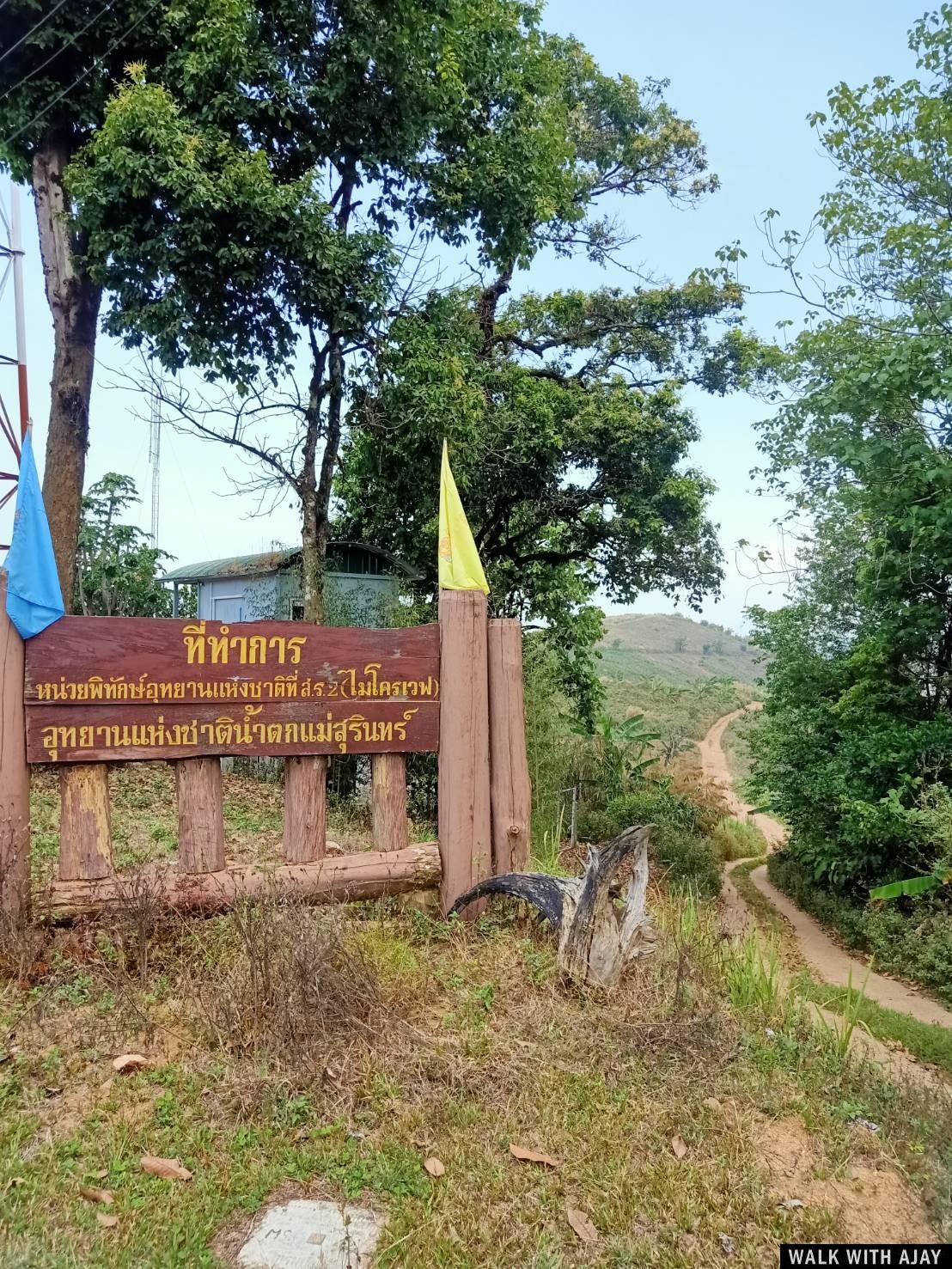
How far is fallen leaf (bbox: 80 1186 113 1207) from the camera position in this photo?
9.21 ft

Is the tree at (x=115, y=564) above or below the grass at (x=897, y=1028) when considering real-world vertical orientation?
above

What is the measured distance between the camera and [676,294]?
15125 mm

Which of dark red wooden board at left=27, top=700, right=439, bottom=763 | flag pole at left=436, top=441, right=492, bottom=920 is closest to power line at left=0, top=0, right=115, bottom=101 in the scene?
flag pole at left=436, top=441, right=492, bottom=920

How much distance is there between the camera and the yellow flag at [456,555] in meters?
5.61

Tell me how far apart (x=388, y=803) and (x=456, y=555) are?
1668 millimetres

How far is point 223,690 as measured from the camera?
500cm

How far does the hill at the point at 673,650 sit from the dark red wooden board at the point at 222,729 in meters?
45.4

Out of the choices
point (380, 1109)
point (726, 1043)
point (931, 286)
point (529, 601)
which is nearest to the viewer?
point (380, 1109)

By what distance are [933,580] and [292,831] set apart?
10.8 m

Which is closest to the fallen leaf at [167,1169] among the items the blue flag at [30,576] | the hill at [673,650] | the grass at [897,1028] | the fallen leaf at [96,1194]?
the fallen leaf at [96,1194]

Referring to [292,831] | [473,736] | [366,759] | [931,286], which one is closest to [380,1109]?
[292,831]

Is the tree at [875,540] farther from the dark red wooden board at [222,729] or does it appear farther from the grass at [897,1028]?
the dark red wooden board at [222,729]

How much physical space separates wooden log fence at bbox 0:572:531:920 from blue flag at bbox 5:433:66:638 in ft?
0.27

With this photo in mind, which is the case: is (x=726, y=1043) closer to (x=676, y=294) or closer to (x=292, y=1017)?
(x=292, y=1017)
